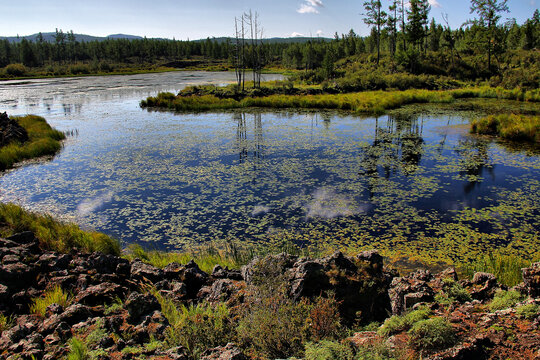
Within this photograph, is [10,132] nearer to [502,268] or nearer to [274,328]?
[274,328]

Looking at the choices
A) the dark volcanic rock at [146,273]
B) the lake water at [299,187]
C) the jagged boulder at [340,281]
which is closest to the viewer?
the jagged boulder at [340,281]

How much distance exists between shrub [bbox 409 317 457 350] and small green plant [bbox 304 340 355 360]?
26.2 inches

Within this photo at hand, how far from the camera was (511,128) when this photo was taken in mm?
16766

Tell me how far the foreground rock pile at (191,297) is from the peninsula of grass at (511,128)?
48.7 ft

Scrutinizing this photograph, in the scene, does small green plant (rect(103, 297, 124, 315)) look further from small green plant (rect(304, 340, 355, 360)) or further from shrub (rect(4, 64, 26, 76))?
shrub (rect(4, 64, 26, 76))

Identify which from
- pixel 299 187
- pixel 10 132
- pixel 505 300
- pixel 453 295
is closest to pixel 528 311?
pixel 505 300

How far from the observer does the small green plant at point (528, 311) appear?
142 inches

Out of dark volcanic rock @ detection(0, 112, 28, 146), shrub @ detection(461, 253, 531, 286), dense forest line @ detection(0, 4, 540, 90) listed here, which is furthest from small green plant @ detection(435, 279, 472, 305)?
dense forest line @ detection(0, 4, 540, 90)

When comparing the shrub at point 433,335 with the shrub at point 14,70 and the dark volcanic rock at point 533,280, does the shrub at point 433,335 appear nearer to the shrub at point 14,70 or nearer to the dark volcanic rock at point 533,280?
the dark volcanic rock at point 533,280

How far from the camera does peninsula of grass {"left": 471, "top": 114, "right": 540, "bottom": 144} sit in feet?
53.8

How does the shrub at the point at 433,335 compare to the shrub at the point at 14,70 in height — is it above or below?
below

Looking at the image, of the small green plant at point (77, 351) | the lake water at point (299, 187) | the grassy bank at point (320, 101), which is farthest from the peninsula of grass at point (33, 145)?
the small green plant at point (77, 351)

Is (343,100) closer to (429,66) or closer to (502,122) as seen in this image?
(502,122)

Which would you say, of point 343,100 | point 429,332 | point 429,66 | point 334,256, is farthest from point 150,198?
point 429,66
